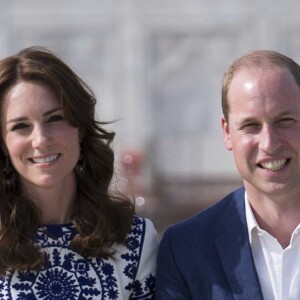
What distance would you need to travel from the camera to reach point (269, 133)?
3148 mm

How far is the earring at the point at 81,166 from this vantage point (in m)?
3.53

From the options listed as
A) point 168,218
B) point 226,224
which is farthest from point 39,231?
point 168,218

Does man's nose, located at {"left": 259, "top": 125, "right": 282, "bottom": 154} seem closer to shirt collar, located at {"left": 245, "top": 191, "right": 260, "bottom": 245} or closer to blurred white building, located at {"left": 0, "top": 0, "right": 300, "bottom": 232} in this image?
shirt collar, located at {"left": 245, "top": 191, "right": 260, "bottom": 245}

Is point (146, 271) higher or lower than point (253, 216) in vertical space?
lower

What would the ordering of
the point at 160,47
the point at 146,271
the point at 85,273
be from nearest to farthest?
the point at 85,273
the point at 146,271
the point at 160,47

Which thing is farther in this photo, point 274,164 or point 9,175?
point 9,175

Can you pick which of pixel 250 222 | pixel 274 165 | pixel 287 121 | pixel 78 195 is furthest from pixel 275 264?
pixel 78 195

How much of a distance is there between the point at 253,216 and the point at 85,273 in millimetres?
557

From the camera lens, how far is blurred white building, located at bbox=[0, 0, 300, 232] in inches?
443

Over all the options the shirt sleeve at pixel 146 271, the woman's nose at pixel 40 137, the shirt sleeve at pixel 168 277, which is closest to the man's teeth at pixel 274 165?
the shirt sleeve at pixel 168 277

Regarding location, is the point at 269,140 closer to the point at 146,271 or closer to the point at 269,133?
the point at 269,133

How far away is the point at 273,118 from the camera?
3160mm

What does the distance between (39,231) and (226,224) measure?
594mm

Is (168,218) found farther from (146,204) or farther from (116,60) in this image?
(116,60)
